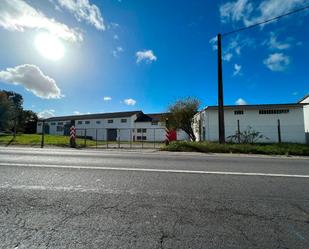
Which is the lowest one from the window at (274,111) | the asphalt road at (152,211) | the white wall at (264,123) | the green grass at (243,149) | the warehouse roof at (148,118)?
the asphalt road at (152,211)

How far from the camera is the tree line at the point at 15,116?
1634 inches

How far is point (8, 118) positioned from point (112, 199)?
4801 centimetres

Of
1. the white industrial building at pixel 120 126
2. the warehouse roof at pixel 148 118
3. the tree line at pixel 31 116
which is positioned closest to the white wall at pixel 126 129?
the white industrial building at pixel 120 126

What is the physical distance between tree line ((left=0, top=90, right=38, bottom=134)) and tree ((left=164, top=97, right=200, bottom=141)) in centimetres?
2026

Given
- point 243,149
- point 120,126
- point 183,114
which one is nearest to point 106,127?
point 120,126

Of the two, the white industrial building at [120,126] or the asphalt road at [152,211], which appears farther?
the white industrial building at [120,126]

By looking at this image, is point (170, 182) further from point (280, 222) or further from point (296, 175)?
point (296, 175)

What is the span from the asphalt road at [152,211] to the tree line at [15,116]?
85.5 ft

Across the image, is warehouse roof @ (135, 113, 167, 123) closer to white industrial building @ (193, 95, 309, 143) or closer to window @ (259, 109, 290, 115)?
white industrial building @ (193, 95, 309, 143)

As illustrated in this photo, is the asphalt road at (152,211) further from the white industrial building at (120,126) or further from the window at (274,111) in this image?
the white industrial building at (120,126)

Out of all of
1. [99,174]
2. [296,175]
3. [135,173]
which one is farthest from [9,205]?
[296,175]

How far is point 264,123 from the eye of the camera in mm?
23844

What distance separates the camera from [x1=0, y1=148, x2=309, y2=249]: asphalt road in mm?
2506

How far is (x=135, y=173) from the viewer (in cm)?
612
